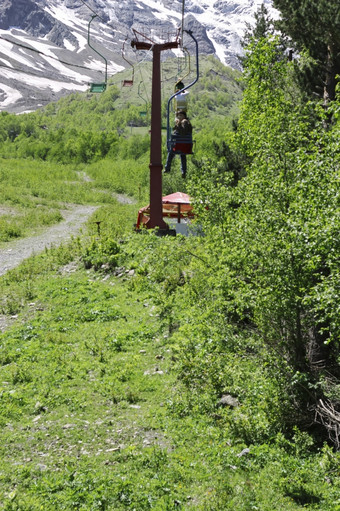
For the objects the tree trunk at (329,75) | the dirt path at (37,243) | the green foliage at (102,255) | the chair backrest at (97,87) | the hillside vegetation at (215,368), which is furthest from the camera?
the dirt path at (37,243)

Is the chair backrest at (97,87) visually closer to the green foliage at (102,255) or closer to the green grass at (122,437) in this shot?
the green foliage at (102,255)

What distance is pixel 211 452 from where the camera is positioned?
757cm

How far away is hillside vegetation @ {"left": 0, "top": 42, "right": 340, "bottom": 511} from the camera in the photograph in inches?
269

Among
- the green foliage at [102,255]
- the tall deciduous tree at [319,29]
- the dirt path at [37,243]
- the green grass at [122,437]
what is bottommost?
the dirt path at [37,243]

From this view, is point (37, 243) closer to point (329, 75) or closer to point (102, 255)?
point (102, 255)

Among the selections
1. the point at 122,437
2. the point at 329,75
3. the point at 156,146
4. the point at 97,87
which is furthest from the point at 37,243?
the point at 122,437

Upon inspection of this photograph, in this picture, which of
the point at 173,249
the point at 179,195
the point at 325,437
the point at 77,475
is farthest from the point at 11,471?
the point at 179,195

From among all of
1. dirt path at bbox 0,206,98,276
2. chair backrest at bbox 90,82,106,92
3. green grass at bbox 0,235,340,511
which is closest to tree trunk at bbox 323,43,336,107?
chair backrest at bbox 90,82,106,92

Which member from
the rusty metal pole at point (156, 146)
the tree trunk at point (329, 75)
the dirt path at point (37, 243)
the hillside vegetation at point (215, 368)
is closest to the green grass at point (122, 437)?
the hillside vegetation at point (215, 368)

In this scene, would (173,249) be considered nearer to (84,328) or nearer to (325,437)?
(84,328)

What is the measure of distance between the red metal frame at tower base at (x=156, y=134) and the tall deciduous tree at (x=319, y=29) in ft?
13.2

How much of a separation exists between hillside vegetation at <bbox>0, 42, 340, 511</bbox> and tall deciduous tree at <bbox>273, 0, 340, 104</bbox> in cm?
359

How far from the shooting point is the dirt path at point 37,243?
798 inches

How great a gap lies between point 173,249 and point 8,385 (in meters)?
7.16
